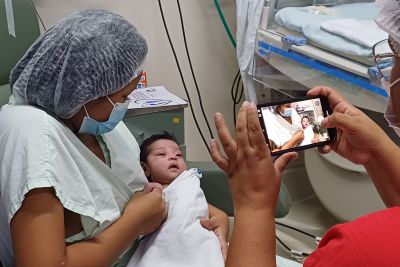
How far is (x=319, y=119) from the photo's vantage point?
1131mm

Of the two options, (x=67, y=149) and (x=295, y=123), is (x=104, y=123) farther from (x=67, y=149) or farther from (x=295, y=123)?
(x=295, y=123)

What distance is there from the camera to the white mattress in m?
1.66

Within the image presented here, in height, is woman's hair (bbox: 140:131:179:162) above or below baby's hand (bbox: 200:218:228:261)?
above

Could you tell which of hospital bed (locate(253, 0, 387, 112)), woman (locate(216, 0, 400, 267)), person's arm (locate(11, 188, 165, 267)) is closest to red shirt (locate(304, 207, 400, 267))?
woman (locate(216, 0, 400, 267))

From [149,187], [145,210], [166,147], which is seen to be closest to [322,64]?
[166,147]

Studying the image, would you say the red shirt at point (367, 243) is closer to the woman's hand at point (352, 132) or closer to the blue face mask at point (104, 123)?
the woman's hand at point (352, 132)

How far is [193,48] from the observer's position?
243 cm

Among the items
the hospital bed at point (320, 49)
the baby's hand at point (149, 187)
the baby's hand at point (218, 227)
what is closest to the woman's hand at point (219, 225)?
the baby's hand at point (218, 227)

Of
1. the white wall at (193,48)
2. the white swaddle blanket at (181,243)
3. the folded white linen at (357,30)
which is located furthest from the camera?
the white wall at (193,48)

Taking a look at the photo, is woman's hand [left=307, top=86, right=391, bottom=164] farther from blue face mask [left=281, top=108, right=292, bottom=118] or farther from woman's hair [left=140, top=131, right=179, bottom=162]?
woman's hair [left=140, top=131, right=179, bottom=162]

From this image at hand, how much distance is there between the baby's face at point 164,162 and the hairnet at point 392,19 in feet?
3.12

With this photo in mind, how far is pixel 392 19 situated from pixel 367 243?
1.46 ft

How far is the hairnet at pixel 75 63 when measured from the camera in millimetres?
998

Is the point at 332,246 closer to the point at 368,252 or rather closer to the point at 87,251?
the point at 368,252
